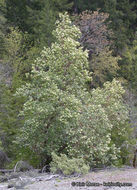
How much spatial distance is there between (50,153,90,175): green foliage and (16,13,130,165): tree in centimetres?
107

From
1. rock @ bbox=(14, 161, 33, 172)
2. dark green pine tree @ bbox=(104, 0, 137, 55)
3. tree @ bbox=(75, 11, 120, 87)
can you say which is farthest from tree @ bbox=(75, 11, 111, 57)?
rock @ bbox=(14, 161, 33, 172)

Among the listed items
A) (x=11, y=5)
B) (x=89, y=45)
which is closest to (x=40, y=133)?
(x=89, y=45)

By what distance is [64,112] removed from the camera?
1501 cm

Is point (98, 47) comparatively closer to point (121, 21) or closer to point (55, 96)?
point (121, 21)

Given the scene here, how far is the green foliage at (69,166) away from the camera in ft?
42.4

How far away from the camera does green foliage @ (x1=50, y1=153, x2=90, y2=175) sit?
12.9 meters

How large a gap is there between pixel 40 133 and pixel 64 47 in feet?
13.6

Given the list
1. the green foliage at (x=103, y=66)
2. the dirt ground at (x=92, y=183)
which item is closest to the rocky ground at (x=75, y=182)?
the dirt ground at (x=92, y=183)

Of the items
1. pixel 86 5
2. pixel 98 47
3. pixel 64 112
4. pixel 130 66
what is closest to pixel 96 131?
pixel 64 112

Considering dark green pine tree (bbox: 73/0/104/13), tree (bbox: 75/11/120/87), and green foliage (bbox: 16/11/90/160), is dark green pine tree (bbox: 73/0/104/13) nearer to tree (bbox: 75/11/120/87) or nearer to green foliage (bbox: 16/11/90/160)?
tree (bbox: 75/11/120/87)

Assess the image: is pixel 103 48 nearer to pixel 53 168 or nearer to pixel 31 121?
pixel 31 121

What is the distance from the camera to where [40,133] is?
1571cm

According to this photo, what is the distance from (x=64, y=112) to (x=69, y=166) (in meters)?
2.76

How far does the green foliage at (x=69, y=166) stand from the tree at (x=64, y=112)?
1069 mm
